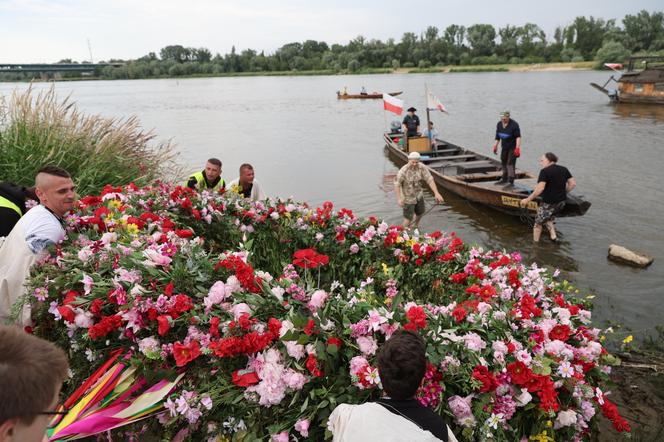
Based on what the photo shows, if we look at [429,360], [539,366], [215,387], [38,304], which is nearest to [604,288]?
[539,366]

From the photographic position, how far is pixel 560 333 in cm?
344

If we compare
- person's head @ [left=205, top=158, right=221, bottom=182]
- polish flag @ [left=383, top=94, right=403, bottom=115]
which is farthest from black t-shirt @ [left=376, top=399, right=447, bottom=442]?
polish flag @ [left=383, top=94, right=403, bottom=115]

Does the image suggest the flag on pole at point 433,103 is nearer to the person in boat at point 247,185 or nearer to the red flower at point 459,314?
the person in boat at point 247,185

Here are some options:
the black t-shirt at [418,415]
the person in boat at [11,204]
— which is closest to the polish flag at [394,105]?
the person in boat at [11,204]

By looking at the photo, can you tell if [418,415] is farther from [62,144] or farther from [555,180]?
[555,180]

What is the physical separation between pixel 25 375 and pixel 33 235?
3060 millimetres

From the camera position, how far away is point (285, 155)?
2358cm

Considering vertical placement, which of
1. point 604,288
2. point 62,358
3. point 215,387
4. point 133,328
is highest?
point 62,358

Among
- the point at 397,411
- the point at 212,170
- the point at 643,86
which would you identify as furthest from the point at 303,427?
the point at 643,86

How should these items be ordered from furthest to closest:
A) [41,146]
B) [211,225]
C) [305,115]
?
[305,115] < [41,146] < [211,225]

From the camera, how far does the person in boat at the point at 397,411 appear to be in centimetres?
216

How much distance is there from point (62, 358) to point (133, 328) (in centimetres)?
177

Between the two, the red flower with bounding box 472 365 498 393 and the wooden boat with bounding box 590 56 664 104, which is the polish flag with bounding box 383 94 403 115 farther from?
the wooden boat with bounding box 590 56 664 104

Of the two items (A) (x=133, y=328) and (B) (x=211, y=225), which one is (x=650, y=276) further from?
(A) (x=133, y=328)
